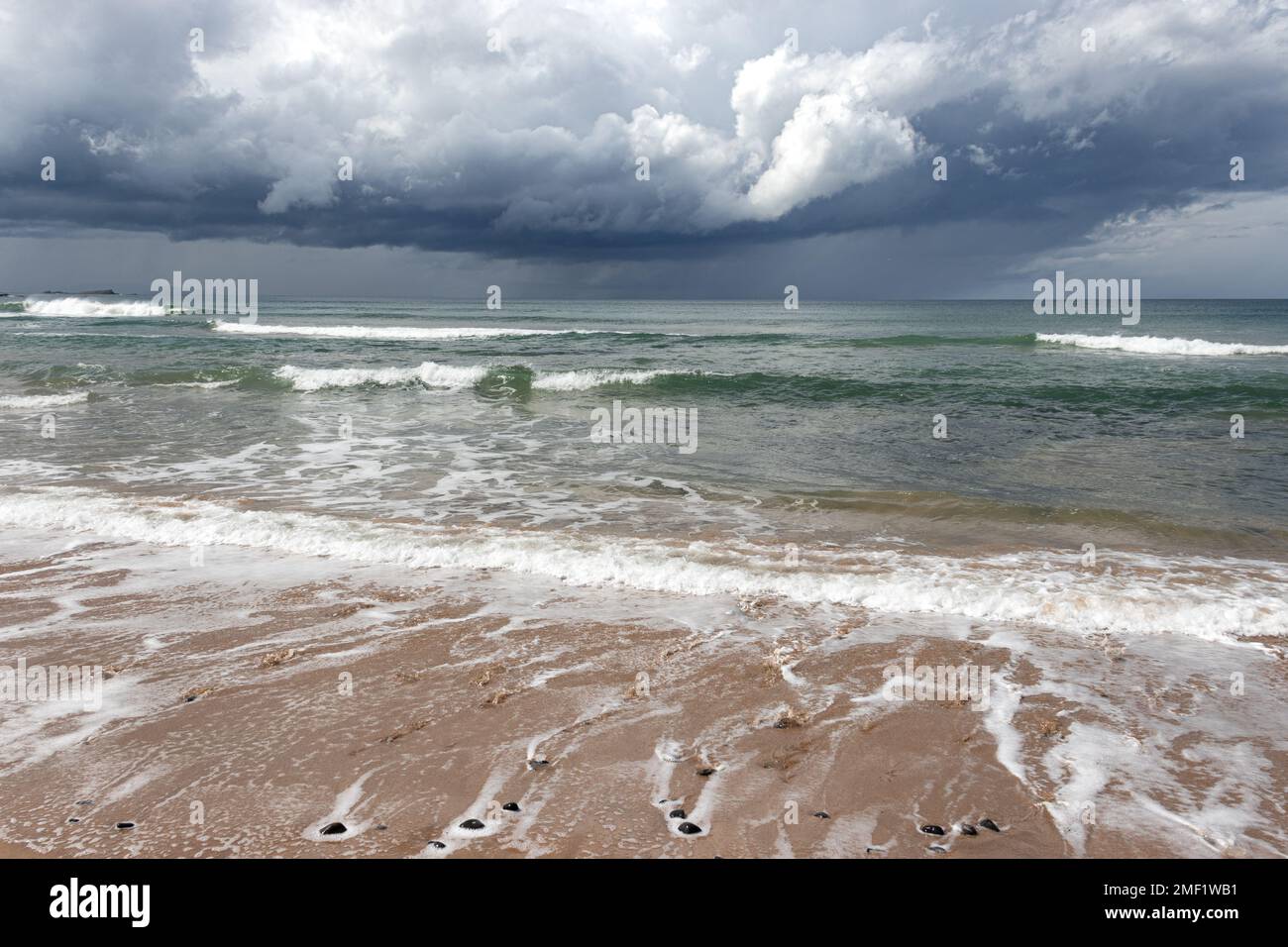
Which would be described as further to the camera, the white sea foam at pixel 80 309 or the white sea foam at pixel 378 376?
the white sea foam at pixel 80 309

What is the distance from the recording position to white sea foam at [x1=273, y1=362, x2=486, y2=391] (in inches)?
979

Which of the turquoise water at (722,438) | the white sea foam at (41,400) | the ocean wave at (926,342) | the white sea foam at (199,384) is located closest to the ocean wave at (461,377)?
the turquoise water at (722,438)

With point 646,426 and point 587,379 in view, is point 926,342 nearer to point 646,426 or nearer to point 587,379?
point 587,379

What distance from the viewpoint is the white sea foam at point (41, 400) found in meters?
19.1

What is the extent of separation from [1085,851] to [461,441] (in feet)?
41.7

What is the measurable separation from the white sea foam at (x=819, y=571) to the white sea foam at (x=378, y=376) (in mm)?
16485

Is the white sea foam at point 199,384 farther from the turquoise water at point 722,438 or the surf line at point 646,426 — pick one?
the surf line at point 646,426

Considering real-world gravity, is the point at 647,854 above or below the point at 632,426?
below

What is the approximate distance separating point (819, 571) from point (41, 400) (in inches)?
869

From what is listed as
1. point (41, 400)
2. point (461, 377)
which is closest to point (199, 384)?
point (41, 400)

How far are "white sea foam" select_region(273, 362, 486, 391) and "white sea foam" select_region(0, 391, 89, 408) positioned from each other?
224 inches
